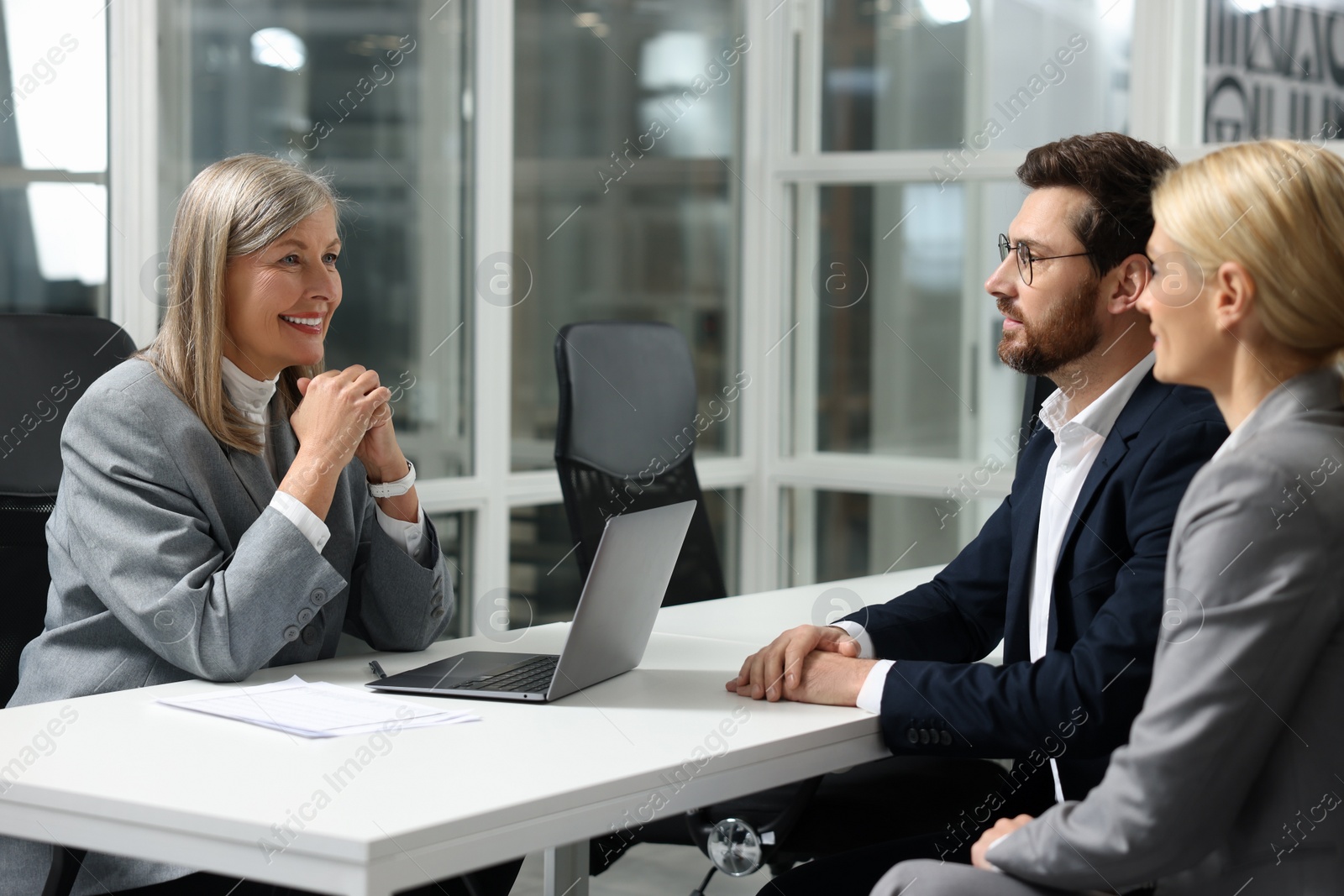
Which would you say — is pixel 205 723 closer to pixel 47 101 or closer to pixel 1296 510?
pixel 1296 510

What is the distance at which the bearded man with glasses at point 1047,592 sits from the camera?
1515mm

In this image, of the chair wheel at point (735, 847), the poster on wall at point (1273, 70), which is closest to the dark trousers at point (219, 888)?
the chair wheel at point (735, 847)

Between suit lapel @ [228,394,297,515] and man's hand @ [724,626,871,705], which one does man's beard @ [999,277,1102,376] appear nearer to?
man's hand @ [724,626,871,705]

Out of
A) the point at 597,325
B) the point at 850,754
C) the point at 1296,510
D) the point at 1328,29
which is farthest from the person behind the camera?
the point at 1328,29

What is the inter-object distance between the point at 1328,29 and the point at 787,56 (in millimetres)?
1735

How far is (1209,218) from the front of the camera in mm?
1218

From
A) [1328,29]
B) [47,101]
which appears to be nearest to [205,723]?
[47,101]

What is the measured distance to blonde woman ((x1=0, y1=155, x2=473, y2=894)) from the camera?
5.33 ft

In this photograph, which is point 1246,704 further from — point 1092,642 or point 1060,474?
point 1060,474

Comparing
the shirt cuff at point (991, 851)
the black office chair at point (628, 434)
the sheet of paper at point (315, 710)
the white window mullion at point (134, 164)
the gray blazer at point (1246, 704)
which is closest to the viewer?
the gray blazer at point (1246, 704)

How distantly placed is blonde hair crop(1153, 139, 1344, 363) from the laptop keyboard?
854 millimetres

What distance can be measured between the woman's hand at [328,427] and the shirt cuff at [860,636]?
27.2 inches

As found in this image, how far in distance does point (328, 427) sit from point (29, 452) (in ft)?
1.63

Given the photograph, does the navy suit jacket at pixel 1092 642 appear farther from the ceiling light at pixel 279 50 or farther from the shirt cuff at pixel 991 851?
the ceiling light at pixel 279 50
